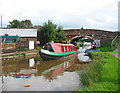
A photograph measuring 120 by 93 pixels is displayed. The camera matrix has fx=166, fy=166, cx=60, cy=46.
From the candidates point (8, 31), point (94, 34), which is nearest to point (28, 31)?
point (8, 31)

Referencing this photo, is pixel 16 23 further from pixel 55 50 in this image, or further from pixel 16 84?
pixel 16 84

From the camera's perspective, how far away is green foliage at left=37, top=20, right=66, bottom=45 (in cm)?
2703

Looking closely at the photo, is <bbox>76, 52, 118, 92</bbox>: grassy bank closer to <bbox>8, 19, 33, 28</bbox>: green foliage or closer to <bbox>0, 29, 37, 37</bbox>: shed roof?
<bbox>0, 29, 37, 37</bbox>: shed roof

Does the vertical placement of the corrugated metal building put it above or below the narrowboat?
above

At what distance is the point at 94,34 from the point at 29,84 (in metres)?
25.2

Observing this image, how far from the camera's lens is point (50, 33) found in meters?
27.2

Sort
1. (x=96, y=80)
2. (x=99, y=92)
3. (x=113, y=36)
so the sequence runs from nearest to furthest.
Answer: (x=99, y=92), (x=96, y=80), (x=113, y=36)

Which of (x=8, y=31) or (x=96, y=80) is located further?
(x=8, y=31)

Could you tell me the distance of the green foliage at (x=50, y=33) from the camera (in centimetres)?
2703

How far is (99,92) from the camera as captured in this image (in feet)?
16.6

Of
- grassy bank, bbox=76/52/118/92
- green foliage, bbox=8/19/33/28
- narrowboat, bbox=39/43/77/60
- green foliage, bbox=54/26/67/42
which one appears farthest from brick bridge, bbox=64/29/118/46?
grassy bank, bbox=76/52/118/92

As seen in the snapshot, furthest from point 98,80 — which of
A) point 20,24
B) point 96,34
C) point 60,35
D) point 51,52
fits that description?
point 20,24

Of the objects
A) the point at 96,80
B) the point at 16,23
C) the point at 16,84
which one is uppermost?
the point at 16,23

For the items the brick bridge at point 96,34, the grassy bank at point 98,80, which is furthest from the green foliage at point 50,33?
the grassy bank at point 98,80
